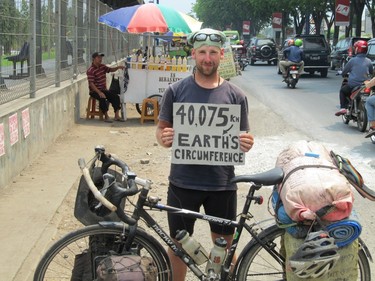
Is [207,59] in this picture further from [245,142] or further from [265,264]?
[265,264]

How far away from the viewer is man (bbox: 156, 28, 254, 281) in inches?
138

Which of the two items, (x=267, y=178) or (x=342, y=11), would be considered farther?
(x=342, y=11)

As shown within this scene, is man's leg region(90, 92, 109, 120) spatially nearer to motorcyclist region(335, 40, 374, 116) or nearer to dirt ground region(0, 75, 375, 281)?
dirt ground region(0, 75, 375, 281)

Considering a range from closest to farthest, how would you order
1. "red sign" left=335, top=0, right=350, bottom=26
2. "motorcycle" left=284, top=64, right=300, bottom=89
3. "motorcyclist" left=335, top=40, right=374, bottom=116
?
"motorcyclist" left=335, top=40, right=374, bottom=116 → "motorcycle" left=284, top=64, right=300, bottom=89 → "red sign" left=335, top=0, right=350, bottom=26

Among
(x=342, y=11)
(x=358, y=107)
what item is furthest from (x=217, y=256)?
(x=342, y=11)

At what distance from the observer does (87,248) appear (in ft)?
11.1

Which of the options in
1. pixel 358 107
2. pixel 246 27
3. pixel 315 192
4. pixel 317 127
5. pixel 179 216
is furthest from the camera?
pixel 246 27

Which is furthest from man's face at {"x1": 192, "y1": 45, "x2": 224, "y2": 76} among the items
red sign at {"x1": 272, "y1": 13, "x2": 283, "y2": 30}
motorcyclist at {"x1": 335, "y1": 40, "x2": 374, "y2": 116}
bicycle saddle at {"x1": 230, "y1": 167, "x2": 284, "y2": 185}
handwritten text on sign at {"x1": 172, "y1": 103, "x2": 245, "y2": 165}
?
red sign at {"x1": 272, "y1": 13, "x2": 283, "y2": 30}

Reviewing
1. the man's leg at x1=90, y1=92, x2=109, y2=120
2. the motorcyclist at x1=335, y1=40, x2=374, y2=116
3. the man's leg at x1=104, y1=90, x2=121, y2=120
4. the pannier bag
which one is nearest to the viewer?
the pannier bag

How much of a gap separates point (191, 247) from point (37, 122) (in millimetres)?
5328

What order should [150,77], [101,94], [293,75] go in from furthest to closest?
[293,75]
[150,77]
[101,94]

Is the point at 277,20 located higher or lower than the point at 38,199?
higher

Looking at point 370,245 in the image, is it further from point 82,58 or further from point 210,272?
point 82,58

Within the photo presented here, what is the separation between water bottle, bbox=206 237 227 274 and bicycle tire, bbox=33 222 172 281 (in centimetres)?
25
